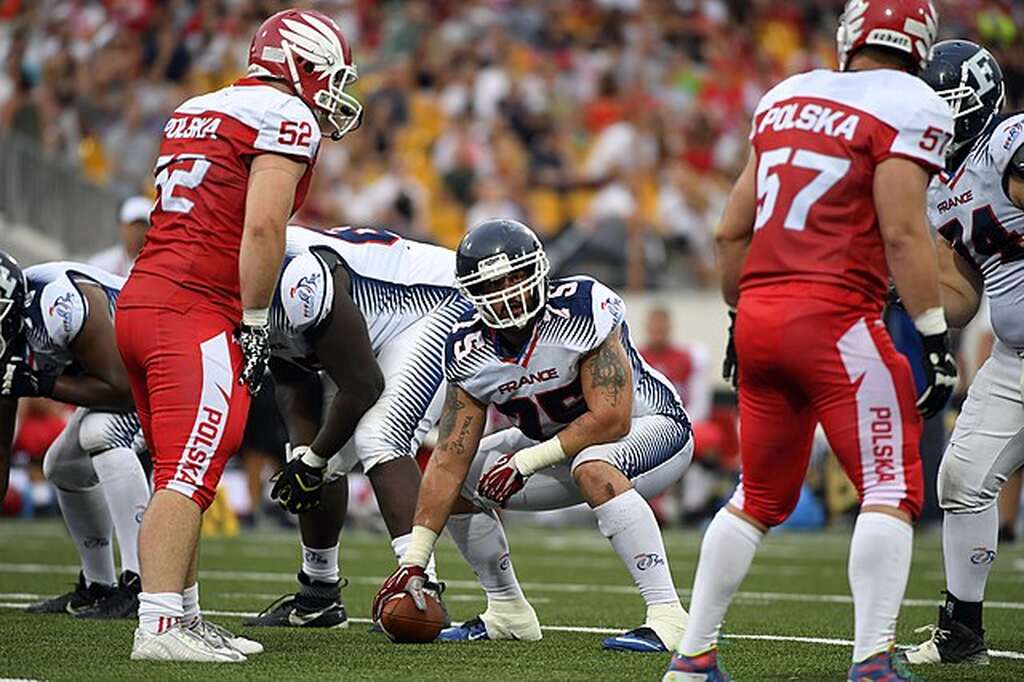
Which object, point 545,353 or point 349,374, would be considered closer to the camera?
point 545,353

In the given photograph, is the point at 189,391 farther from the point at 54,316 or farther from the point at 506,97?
the point at 506,97

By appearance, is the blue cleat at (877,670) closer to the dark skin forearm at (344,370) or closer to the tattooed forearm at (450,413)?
the tattooed forearm at (450,413)

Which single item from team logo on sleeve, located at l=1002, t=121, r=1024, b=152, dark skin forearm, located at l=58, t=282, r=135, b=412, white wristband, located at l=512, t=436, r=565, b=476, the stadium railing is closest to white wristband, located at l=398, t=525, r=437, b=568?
white wristband, located at l=512, t=436, r=565, b=476

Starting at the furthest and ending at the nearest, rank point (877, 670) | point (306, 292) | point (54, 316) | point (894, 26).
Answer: point (54, 316)
point (306, 292)
point (894, 26)
point (877, 670)

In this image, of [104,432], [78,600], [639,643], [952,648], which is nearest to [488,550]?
[639,643]

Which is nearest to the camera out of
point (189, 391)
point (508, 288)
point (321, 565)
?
point (189, 391)

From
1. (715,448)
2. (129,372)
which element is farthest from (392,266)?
(715,448)

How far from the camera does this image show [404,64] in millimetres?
17016

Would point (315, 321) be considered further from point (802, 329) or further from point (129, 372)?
point (802, 329)

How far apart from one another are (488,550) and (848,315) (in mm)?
2046

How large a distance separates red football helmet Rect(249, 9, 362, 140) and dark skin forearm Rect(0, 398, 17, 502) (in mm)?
1677

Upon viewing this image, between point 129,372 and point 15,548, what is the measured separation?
5.35 meters

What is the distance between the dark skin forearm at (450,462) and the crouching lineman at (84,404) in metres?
1.47

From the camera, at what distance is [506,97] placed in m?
16.3
